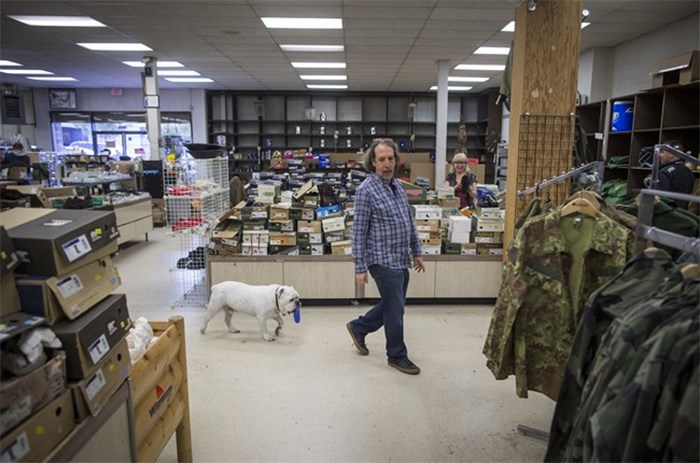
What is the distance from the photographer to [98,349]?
4.56ft

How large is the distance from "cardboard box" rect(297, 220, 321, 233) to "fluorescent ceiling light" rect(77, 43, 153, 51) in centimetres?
517

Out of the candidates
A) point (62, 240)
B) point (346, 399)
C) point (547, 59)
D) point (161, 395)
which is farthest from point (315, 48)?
point (62, 240)

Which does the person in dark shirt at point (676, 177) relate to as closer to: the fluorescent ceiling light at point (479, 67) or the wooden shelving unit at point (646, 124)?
the wooden shelving unit at point (646, 124)

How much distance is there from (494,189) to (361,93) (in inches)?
261

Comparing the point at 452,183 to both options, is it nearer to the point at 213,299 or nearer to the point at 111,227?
the point at 213,299

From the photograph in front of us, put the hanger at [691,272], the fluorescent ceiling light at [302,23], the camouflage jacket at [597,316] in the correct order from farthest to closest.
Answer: the fluorescent ceiling light at [302,23]
the camouflage jacket at [597,316]
the hanger at [691,272]

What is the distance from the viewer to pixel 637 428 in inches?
41.9

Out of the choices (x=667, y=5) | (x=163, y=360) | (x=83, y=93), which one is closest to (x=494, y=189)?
(x=667, y=5)

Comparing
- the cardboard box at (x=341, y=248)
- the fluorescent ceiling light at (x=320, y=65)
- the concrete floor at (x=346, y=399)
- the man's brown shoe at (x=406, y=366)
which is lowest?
the concrete floor at (x=346, y=399)

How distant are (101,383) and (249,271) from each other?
124 inches

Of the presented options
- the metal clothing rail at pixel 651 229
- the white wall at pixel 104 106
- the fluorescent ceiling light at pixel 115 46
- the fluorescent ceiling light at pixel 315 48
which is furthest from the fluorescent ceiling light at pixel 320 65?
the metal clothing rail at pixel 651 229

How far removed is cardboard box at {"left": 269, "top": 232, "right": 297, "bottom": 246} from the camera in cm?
466

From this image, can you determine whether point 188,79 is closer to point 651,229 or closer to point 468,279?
point 468,279

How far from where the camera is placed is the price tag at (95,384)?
4.42 ft
